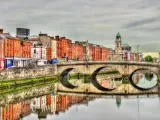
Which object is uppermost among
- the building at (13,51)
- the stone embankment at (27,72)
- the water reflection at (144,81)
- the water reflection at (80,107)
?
the building at (13,51)

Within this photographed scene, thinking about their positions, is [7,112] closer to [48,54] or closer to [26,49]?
[26,49]

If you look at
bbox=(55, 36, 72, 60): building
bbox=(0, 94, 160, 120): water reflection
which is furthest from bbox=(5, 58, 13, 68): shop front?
bbox=(55, 36, 72, 60): building

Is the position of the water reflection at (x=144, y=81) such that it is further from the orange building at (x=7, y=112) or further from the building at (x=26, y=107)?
the orange building at (x=7, y=112)

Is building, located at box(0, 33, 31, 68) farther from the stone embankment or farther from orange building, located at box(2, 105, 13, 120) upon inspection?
orange building, located at box(2, 105, 13, 120)

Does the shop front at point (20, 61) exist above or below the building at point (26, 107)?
above

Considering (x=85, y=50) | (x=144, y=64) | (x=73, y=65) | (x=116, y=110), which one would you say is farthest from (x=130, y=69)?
(x=85, y=50)

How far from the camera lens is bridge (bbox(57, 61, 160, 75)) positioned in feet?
247

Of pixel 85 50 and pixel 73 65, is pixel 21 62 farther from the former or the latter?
pixel 85 50

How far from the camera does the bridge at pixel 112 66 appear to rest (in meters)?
75.4

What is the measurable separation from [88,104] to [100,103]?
6.96 ft

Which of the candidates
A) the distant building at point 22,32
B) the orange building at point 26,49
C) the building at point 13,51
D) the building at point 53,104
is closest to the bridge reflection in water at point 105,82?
the orange building at point 26,49

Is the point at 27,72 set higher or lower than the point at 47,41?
lower

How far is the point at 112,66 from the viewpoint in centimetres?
8150

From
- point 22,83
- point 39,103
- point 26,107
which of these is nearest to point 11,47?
point 22,83
